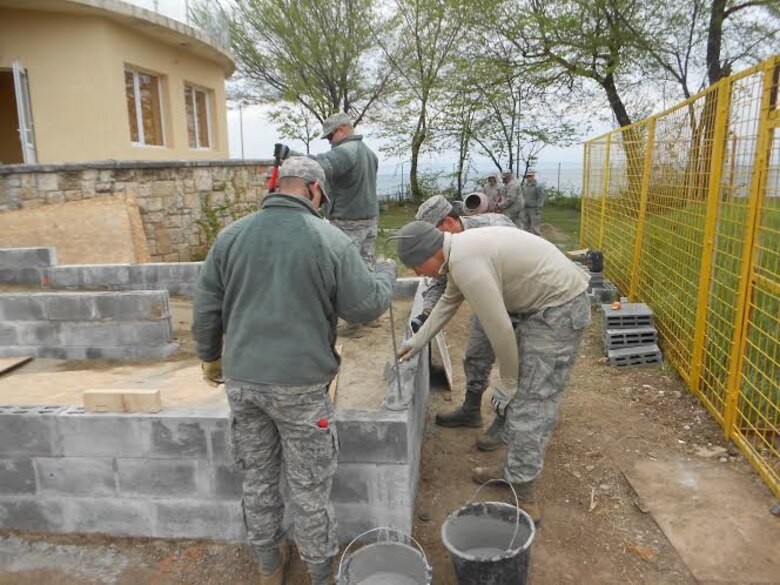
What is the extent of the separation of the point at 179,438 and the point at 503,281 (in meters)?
1.78

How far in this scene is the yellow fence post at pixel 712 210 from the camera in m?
4.05

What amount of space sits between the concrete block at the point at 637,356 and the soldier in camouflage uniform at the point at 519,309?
2.54m

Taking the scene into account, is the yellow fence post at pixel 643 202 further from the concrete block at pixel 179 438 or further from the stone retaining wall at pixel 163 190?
the stone retaining wall at pixel 163 190

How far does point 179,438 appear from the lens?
285 cm

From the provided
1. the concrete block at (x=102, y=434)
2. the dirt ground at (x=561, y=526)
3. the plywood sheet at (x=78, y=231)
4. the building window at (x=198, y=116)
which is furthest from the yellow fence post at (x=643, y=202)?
the building window at (x=198, y=116)

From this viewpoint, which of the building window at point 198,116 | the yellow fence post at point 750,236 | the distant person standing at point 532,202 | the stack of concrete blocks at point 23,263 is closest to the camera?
the yellow fence post at point 750,236

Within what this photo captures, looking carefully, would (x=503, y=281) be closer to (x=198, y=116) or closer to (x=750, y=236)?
(x=750, y=236)

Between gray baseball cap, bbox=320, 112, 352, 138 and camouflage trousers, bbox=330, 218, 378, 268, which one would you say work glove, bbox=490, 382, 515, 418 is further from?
gray baseball cap, bbox=320, 112, 352, 138

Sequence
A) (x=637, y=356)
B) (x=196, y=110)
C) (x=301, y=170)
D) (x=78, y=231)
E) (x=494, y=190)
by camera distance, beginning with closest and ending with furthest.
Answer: (x=301, y=170)
(x=637, y=356)
(x=78, y=231)
(x=494, y=190)
(x=196, y=110)

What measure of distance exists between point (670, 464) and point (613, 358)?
1.75 meters

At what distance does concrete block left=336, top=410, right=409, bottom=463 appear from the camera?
108 inches

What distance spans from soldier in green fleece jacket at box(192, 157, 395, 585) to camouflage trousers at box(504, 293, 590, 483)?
88 cm

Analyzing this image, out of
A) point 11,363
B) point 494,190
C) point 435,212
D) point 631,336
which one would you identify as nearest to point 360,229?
point 435,212

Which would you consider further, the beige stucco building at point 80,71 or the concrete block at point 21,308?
the beige stucco building at point 80,71
